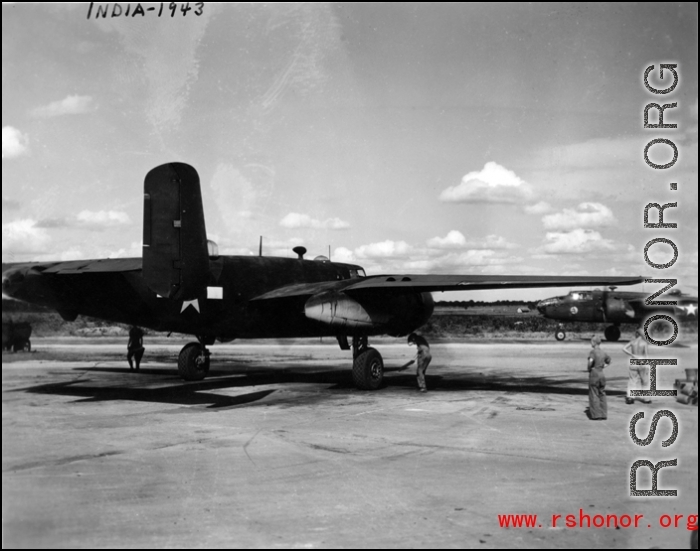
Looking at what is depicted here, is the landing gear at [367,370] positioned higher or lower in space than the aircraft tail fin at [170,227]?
lower

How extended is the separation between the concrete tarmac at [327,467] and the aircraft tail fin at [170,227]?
2726 mm

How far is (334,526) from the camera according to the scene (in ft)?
21.7

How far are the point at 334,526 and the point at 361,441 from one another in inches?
169

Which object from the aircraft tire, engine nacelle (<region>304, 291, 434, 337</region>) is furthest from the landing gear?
engine nacelle (<region>304, 291, 434, 337</region>)

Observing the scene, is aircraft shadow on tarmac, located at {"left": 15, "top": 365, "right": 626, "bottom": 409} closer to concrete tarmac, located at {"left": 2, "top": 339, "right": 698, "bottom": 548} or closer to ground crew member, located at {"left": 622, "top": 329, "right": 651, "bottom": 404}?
concrete tarmac, located at {"left": 2, "top": 339, "right": 698, "bottom": 548}

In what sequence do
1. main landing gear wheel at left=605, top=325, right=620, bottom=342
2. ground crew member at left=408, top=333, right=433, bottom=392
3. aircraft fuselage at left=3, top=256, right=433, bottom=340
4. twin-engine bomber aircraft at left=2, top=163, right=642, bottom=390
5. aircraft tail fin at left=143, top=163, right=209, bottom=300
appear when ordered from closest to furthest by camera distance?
aircraft tail fin at left=143, top=163, right=209, bottom=300 < twin-engine bomber aircraft at left=2, top=163, right=642, bottom=390 < aircraft fuselage at left=3, top=256, right=433, bottom=340 < ground crew member at left=408, top=333, right=433, bottom=392 < main landing gear wheel at left=605, top=325, right=620, bottom=342

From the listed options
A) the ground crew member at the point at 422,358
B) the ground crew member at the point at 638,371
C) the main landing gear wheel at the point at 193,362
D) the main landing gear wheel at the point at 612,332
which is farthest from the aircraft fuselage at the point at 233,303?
the main landing gear wheel at the point at 612,332

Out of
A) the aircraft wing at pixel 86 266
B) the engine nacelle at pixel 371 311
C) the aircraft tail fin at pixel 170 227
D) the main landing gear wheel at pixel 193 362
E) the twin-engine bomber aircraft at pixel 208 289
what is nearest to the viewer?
the aircraft tail fin at pixel 170 227

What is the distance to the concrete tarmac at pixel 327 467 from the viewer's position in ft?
21.2

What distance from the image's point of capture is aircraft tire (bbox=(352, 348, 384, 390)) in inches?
693

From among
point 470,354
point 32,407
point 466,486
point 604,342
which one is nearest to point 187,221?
point 32,407

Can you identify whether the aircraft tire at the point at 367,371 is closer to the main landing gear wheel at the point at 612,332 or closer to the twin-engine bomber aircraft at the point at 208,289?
the twin-engine bomber aircraft at the point at 208,289

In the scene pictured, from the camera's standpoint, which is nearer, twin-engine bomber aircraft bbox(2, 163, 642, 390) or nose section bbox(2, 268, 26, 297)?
twin-engine bomber aircraft bbox(2, 163, 642, 390)

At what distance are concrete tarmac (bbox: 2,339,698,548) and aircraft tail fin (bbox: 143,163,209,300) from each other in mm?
2726
